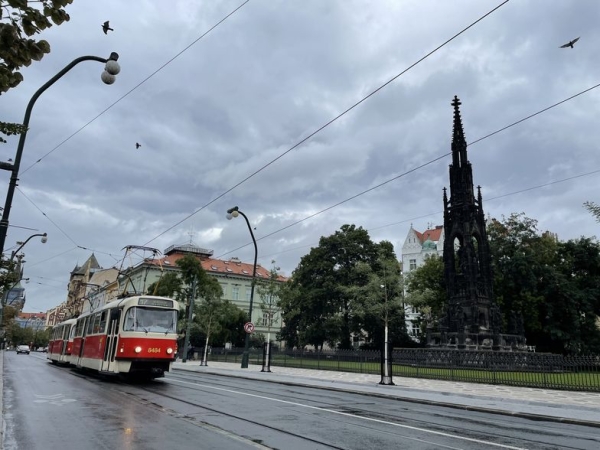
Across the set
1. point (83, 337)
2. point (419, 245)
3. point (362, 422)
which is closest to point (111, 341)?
point (83, 337)

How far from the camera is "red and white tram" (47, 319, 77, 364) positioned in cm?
2561

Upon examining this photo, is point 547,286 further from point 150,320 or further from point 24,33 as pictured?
point 24,33

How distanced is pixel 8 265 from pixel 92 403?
9.52 metres

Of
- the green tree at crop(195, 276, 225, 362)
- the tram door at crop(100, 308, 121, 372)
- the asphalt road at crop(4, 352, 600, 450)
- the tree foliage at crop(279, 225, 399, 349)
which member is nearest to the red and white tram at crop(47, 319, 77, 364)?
the tram door at crop(100, 308, 121, 372)

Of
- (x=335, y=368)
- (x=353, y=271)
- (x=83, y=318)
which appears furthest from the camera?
(x=353, y=271)

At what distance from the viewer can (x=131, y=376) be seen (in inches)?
759

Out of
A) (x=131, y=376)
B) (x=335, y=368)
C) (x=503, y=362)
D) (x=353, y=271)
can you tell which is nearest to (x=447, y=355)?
(x=503, y=362)

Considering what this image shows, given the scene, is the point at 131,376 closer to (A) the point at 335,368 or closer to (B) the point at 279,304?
(A) the point at 335,368

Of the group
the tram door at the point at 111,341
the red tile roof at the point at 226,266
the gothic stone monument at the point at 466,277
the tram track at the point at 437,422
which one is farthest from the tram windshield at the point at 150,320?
the red tile roof at the point at 226,266

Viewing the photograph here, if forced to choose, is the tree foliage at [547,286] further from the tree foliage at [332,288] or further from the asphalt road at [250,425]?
the asphalt road at [250,425]

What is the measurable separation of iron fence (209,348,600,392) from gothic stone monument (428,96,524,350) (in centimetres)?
426

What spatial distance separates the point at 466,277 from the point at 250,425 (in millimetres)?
28087

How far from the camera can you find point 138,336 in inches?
617

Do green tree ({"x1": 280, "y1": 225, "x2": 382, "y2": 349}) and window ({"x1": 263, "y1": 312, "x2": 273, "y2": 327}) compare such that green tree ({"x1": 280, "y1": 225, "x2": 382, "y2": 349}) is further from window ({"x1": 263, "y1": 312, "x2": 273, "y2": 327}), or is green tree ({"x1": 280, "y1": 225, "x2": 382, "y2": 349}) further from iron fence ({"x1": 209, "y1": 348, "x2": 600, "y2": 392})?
iron fence ({"x1": 209, "y1": 348, "x2": 600, "y2": 392})
